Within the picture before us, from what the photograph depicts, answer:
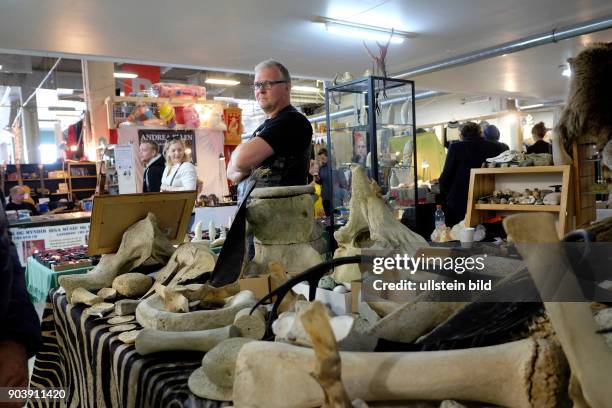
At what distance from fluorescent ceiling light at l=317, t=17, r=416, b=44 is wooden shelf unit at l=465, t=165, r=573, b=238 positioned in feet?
7.60

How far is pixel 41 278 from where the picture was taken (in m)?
2.78

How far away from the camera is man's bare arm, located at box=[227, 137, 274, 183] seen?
1.84 meters

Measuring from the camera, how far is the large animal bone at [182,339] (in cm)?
100

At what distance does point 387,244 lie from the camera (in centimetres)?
133

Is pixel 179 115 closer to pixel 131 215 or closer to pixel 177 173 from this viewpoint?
pixel 177 173

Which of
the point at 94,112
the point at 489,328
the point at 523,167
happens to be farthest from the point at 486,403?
the point at 94,112

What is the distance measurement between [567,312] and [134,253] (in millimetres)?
1574

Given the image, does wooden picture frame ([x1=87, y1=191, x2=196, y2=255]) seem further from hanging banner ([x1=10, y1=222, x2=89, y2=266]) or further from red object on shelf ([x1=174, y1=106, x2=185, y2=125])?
red object on shelf ([x1=174, y1=106, x2=185, y2=125])

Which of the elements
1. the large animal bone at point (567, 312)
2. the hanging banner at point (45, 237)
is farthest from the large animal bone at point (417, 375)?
the hanging banner at point (45, 237)

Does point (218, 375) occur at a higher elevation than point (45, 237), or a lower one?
higher

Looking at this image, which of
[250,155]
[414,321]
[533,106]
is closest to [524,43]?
[250,155]

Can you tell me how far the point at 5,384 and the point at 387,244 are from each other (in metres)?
0.95

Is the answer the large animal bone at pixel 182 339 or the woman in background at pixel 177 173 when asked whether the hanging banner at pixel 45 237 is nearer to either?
the woman in background at pixel 177 173

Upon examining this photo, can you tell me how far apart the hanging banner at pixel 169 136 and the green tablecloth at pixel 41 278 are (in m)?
4.32
